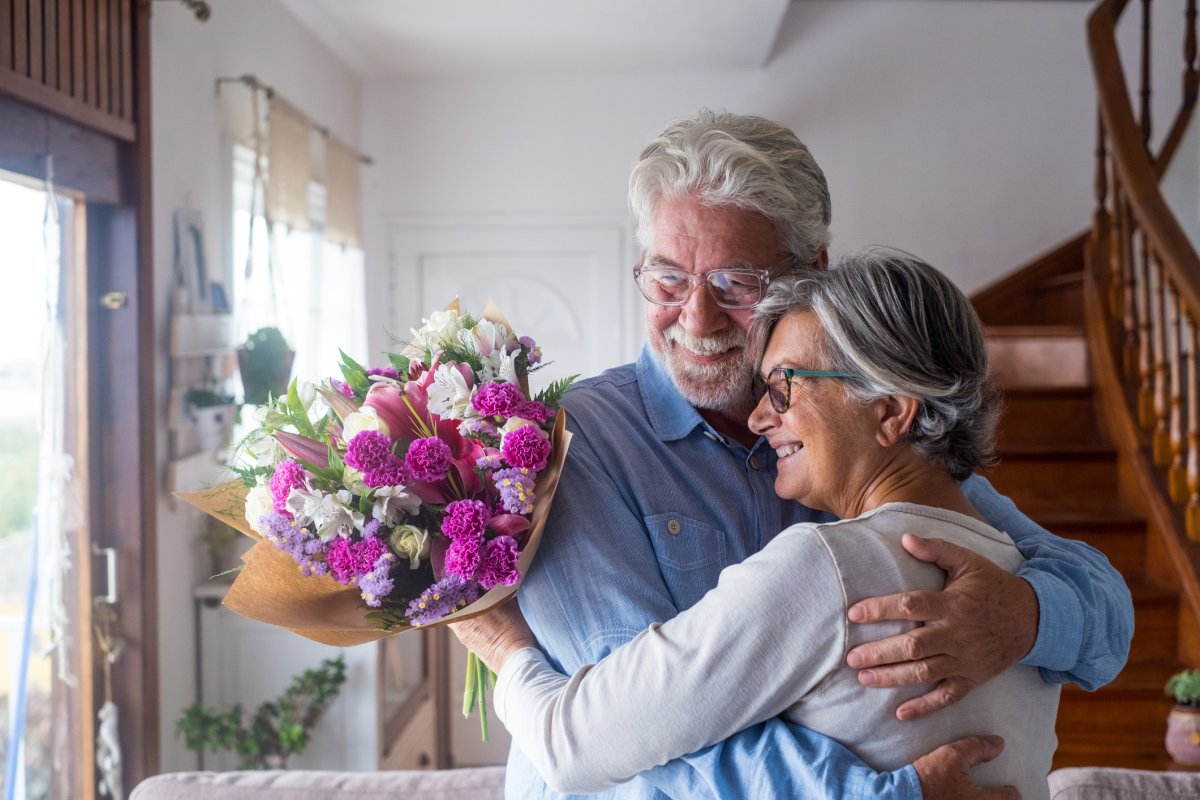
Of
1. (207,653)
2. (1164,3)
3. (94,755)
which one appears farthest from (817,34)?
(94,755)

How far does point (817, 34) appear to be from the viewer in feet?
18.9

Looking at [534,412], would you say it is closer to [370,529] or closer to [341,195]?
[370,529]

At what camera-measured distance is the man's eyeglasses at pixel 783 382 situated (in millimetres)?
1220

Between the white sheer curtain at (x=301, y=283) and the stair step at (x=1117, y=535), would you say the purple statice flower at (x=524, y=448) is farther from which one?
the stair step at (x=1117, y=535)

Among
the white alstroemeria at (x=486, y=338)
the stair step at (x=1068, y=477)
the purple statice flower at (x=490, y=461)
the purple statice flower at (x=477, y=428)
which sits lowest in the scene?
the stair step at (x=1068, y=477)

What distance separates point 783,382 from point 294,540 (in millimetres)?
574

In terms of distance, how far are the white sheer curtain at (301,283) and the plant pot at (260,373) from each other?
117mm

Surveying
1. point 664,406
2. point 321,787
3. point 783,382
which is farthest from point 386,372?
point 321,787

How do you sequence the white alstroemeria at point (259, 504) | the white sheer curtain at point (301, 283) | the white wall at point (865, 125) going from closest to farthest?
1. the white alstroemeria at point (259, 504)
2. the white sheer curtain at point (301, 283)
3. the white wall at point (865, 125)

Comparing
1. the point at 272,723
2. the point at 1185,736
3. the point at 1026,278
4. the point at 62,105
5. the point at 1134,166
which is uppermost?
the point at 1134,166

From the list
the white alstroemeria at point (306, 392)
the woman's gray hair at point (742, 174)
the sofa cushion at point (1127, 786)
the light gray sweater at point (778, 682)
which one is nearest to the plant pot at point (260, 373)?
the white alstroemeria at point (306, 392)

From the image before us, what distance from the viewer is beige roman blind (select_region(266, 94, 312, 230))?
3.90 metres

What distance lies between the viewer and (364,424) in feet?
4.11

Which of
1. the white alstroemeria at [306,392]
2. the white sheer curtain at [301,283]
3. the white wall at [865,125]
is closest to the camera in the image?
the white alstroemeria at [306,392]
